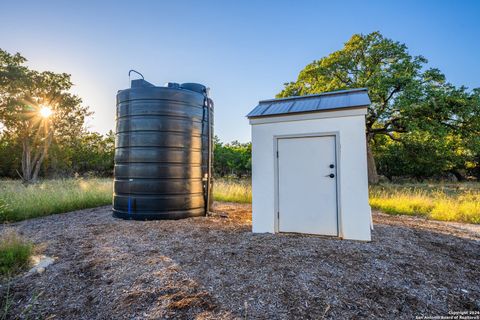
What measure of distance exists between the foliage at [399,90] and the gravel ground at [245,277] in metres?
9.00

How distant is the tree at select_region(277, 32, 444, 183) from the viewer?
11117mm

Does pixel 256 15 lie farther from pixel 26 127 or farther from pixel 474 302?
pixel 26 127

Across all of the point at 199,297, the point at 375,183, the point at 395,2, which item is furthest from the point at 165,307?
the point at 375,183

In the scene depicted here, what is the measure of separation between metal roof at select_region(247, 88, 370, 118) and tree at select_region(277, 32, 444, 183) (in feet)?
27.4

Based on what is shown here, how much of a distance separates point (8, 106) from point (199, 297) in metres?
16.4

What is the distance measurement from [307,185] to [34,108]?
1675cm

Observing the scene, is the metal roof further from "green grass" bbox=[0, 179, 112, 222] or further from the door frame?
"green grass" bbox=[0, 179, 112, 222]

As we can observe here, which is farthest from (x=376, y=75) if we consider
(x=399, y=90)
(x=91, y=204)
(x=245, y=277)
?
(x=91, y=204)

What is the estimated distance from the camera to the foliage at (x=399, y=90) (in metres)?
10.6

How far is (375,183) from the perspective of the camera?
43.7 feet

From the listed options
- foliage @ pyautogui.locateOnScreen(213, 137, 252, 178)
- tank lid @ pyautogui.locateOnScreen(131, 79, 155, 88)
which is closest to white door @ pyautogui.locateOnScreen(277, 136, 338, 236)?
tank lid @ pyautogui.locateOnScreen(131, 79, 155, 88)

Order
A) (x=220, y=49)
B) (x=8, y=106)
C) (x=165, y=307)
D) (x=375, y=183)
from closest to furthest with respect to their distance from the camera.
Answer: (x=165, y=307) < (x=220, y=49) < (x=8, y=106) < (x=375, y=183)

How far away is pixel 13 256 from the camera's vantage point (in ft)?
9.03

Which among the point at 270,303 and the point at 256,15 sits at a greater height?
the point at 256,15
